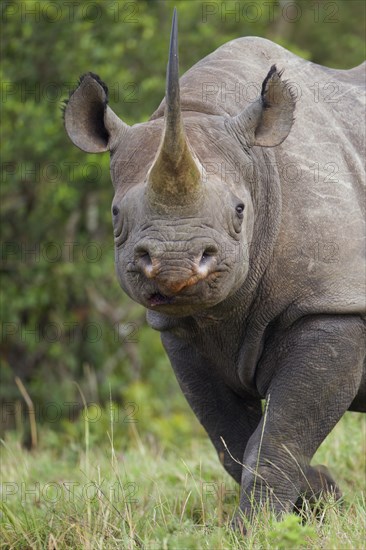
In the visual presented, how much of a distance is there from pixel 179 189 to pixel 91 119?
973mm

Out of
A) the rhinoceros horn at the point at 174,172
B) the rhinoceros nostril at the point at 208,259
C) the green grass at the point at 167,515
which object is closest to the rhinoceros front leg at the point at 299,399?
the green grass at the point at 167,515

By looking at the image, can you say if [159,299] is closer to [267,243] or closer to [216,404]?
[267,243]

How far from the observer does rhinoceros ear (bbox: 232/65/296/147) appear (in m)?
5.16

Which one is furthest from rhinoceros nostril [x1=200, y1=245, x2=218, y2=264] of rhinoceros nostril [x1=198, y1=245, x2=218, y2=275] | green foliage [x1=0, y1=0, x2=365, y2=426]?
green foliage [x1=0, y1=0, x2=365, y2=426]

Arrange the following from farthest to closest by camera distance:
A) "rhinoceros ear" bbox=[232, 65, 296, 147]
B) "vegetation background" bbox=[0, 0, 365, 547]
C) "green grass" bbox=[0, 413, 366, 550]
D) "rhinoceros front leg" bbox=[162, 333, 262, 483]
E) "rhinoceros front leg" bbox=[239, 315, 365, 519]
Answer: "vegetation background" bbox=[0, 0, 365, 547] → "rhinoceros front leg" bbox=[162, 333, 262, 483] → "rhinoceros front leg" bbox=[239, 315, 365, 519] → "rhinoceros ear" bbox=[232, 65, 296, 147] → "green grass" bbox=[0, 413, 366, 550]

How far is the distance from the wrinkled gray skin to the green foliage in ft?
16.7

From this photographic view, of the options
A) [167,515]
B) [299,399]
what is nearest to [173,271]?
[299,399]

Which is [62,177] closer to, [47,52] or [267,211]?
[47,52]

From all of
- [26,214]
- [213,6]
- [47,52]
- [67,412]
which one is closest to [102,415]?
[67,412]

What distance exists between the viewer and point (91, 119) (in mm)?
5453

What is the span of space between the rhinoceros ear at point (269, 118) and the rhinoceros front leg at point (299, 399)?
33.2 inches

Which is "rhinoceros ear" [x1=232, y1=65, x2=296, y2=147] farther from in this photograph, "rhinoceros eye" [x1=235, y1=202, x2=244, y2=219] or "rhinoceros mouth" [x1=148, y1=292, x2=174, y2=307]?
"rhinoceros mouth" [x1=148, y1=292, x2=174, y2=307]

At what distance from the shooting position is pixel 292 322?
5.36 m

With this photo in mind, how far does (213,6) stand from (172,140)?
26.1 ft
